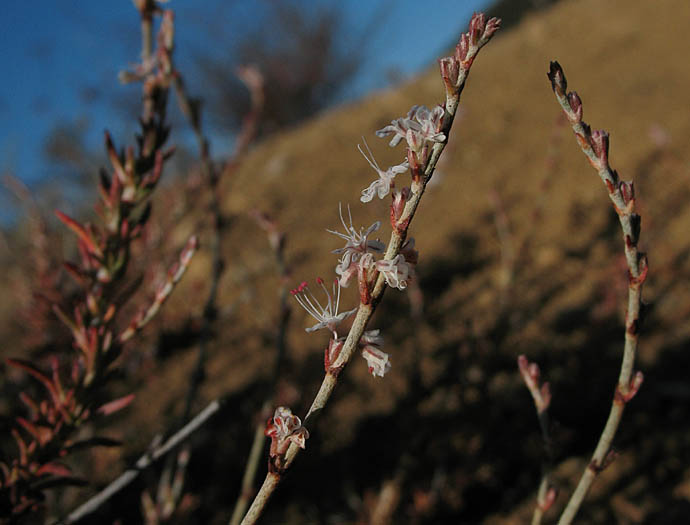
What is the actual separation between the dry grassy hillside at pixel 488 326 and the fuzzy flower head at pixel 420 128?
762mm

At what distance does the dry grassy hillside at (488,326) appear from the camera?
5.53 ft

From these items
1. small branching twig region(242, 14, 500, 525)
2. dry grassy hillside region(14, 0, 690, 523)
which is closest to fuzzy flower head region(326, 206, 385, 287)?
small branching twig region(242, 14, 500, 525)

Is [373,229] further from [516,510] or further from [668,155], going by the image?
[668,155]

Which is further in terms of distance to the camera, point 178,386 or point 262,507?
point 178,386

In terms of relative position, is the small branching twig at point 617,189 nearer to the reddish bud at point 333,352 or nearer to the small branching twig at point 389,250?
the small branching twig at point 389,250

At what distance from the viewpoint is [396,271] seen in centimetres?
53

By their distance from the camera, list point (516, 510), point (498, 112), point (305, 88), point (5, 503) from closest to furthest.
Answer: point (5, 503)
point (516, 510)
point (498, 112)
point (305, 88)

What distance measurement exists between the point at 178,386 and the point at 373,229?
2310mm

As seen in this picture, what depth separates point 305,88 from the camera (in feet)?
50.9

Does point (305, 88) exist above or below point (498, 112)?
above

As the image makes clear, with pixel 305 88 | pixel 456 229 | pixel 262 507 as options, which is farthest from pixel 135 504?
pixel 305 88

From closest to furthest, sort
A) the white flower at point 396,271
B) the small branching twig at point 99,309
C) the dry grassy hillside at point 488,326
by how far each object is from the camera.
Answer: the white flower at point 396,271, the small branching twig at point 99,309, the dry grassy hillside at point 488,326

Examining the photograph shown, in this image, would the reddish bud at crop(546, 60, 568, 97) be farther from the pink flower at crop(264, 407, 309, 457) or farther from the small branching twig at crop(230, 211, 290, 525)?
the small branching twig at crop(230, 211, 290, 525)

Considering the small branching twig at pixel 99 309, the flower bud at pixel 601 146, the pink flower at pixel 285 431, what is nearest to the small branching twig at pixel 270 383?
the small branching twig at pixel 99 309
